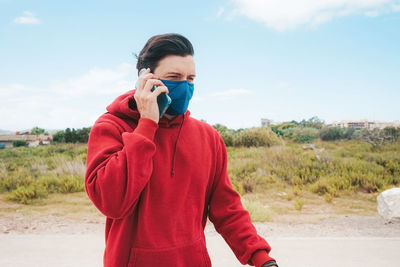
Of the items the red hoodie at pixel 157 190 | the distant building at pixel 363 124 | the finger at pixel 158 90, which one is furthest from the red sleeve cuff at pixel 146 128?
the distant building at pixel 363 124

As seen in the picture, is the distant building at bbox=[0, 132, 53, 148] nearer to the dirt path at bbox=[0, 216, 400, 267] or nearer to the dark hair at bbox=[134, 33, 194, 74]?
the dirt path at bbox=[0, 216, 400, 267]

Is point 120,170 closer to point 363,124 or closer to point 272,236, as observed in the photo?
point 272,236

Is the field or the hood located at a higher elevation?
the hood

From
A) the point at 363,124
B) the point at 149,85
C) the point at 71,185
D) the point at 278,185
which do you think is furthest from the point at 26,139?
the point at 149,85

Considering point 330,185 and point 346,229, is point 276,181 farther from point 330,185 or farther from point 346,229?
point 346,229

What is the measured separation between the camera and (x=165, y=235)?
1356mm

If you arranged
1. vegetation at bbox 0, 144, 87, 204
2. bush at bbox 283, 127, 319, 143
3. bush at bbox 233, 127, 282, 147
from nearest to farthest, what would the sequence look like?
vegetation at bbox 0, 144, 87, 204
bush at bbox 233, 127, 282, 147
bush at bbox 283, 127, 319, 143

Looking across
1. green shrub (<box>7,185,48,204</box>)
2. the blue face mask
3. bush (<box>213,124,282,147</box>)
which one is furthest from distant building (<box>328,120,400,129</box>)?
the blue face mask

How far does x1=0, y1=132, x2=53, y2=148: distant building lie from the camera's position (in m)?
20.3

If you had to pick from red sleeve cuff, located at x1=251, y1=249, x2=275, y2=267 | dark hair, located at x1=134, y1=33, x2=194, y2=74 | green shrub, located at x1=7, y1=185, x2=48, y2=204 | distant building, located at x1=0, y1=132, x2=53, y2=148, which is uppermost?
dark hair, located at x1=134, y1=33, x2=194, y2=74

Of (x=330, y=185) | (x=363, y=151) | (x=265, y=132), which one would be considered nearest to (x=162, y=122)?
(x=330, y=185)

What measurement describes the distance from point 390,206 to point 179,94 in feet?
18.4

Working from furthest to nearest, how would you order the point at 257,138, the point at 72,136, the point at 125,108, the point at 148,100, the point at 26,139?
the point at 26,139 < the point at 72,136 < the point at 257,138 < the point at 125,108 < the point at 148,100

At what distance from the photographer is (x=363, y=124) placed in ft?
54.9
